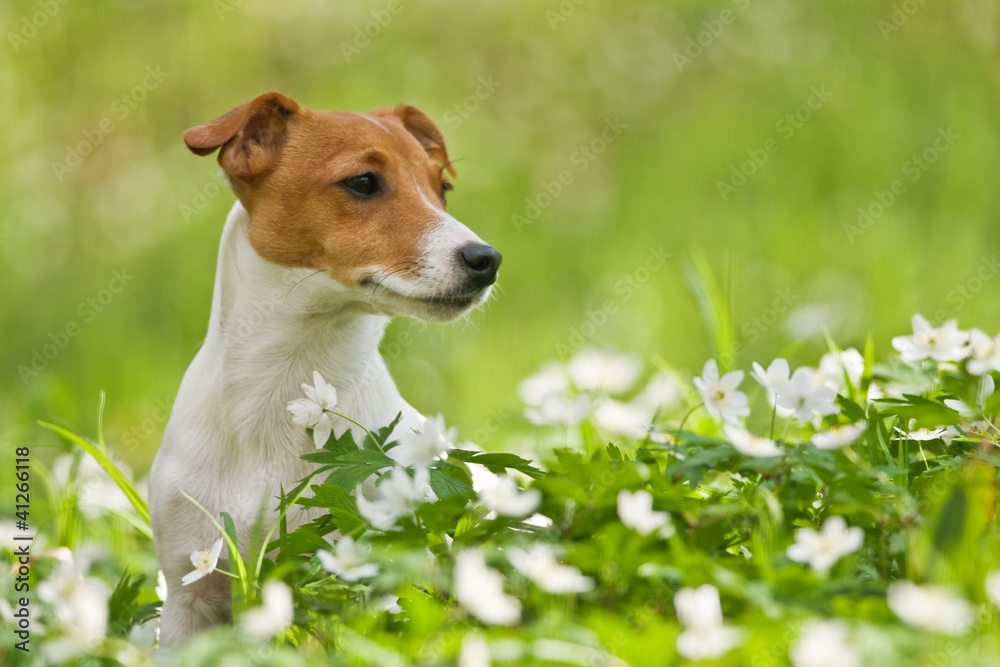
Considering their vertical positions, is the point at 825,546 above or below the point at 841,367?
above

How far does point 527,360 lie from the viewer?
17.4ft

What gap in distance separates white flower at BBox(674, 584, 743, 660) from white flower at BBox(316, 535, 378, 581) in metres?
0.60

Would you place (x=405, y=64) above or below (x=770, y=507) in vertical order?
below

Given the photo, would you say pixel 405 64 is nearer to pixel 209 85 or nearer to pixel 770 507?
pixel 209 85

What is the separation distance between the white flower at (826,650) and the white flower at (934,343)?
1.19 meters

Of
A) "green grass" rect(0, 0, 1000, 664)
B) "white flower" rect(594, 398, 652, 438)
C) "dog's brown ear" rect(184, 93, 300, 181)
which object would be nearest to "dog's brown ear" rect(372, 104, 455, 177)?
"dog's brown ear" rect(184, 93, 300, 181)

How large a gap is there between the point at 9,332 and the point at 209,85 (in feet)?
6.72

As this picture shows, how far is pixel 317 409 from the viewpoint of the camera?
2.35 metres

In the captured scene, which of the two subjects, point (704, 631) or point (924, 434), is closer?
point (704, 631)

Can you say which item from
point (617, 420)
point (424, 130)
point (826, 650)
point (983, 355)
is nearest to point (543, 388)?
point (617, 420)

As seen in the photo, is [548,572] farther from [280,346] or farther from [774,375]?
[280,346]

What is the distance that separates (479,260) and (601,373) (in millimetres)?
884

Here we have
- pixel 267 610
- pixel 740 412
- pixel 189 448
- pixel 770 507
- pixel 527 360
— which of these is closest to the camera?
pixel 267 610

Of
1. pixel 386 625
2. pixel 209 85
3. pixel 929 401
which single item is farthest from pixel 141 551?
pixel 209 85
